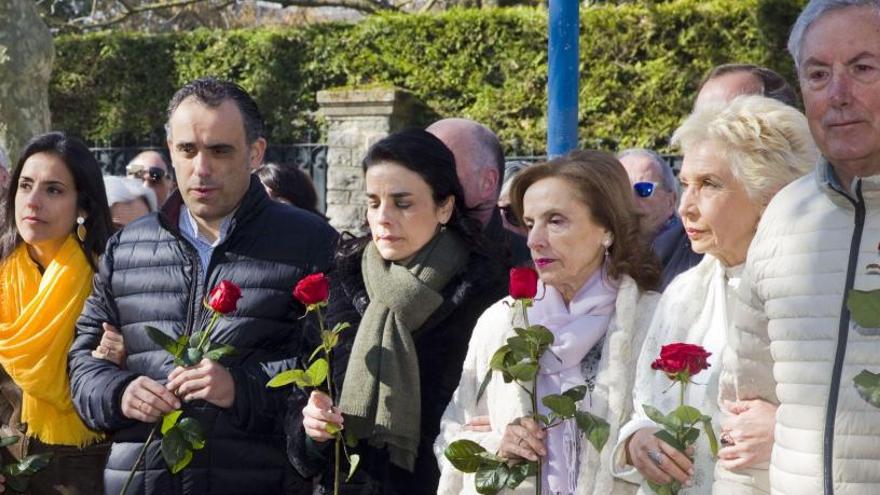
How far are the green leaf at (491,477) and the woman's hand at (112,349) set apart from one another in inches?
56.9

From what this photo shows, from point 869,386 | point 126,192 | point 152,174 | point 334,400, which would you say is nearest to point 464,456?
point 334,400

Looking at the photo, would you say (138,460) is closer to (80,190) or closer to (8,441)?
(8,441)

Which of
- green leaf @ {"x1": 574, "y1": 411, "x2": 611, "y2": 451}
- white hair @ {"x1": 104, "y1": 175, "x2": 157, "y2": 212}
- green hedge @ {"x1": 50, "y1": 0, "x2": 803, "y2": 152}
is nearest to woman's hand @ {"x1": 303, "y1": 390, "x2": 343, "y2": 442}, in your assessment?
green leaf @ {"x1": 574, "y1": 411, "x2": 611, "y2": 451}

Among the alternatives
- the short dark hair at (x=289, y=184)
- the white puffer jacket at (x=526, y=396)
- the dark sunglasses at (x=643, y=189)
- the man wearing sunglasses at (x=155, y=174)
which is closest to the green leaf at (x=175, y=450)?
the white puffer jacket at (x=526, y=396)

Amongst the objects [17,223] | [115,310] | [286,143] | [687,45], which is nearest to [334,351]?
[115,310]

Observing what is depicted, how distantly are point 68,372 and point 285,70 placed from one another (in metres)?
9.51

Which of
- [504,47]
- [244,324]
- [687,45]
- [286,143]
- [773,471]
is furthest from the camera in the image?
[286,143]

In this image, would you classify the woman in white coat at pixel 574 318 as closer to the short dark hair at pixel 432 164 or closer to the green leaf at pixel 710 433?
the short dark hair at pixel 432 164

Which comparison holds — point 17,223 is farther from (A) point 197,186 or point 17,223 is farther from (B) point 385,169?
(B) point 385,169

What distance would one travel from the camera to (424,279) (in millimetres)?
3736

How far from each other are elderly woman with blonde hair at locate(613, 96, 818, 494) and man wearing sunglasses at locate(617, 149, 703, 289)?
53cm

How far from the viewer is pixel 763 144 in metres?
3.17

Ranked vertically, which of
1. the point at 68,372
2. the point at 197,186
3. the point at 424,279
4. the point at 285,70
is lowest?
the point at 68,372

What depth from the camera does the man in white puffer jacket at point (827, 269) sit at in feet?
7.68
